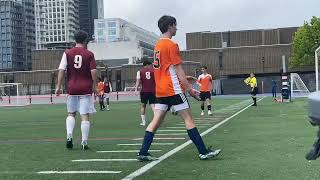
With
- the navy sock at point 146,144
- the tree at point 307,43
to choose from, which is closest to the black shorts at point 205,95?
the navy sock at point 146,144

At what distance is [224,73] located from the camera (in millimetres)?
110688

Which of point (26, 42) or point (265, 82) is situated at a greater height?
point (26, 42)

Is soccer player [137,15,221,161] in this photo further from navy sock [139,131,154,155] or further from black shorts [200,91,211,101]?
black shorts [200,91,211,101]

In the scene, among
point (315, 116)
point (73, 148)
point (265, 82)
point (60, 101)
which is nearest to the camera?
point (315, 116)

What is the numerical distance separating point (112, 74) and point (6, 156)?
325 ft

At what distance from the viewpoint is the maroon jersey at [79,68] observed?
993cm

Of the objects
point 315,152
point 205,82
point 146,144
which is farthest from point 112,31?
point 315,152

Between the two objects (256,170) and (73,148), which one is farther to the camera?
(73,148)

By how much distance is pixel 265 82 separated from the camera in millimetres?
84125

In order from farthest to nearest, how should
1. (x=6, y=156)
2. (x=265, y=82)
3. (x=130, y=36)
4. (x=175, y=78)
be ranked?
1. (x=130, y=36)
2. (x=265, y=82)
3. (x=6, y=156)
4. (x=175, y=78)

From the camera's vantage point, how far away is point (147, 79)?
633 inches

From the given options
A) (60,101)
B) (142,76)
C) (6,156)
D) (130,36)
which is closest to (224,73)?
(130,36)

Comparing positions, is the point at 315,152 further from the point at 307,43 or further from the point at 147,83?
the point at 307,43

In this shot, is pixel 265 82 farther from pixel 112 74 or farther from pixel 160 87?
pixel 160 87
